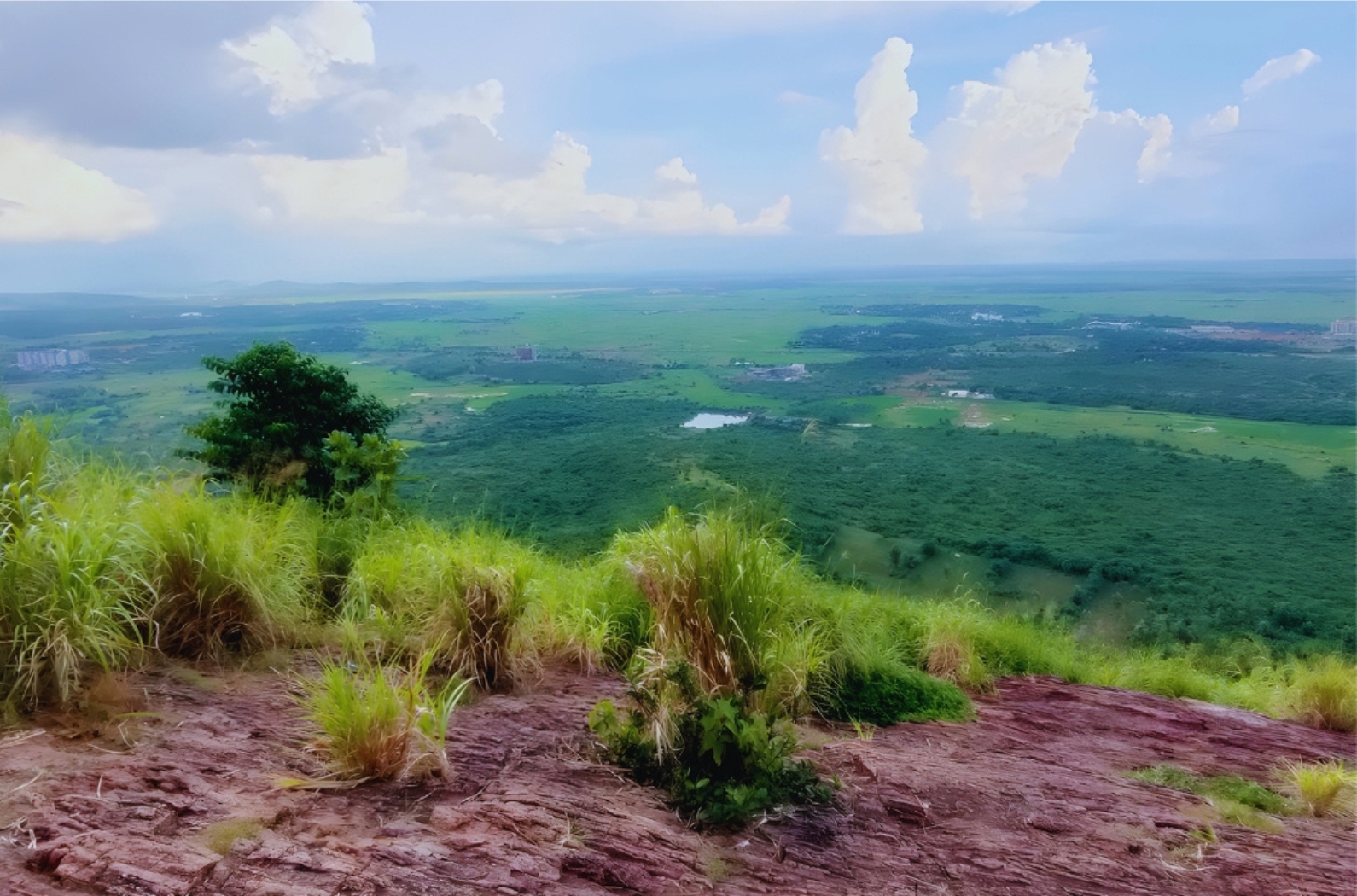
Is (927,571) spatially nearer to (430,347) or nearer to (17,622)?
(17,622)

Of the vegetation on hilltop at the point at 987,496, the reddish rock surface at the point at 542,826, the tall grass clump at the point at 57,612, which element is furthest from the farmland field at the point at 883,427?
the reddish rock surface at the point at 542,826

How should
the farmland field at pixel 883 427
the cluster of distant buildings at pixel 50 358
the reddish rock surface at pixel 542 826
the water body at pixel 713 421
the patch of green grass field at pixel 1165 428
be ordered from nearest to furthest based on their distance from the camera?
the reddish rock surface at pixel 542 826
the cluster of distant buildings at pixel 50 358
the farmland field at pixel 883 427
the water body at pixel 713 421
the patch of green grass field at pixel 1165 428

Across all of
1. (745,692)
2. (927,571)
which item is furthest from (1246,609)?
(745,692)

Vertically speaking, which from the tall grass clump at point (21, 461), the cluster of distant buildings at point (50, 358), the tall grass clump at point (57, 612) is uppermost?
the cluster of distant buildings at point (50, 358)

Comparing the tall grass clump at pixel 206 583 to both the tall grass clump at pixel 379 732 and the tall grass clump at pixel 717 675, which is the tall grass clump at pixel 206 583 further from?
the tall grass clump at pixel 717 675

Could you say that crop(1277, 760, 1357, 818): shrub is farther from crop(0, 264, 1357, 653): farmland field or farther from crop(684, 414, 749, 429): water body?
crop(684, 414, 749, 429): water body

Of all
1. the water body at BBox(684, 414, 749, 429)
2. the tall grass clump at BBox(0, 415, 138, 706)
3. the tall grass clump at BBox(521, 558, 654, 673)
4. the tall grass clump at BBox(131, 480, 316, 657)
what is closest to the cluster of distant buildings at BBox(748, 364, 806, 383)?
the water body at BBox(684, 414, 749, 429)

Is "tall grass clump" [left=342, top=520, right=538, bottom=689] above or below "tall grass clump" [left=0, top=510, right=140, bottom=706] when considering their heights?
below
